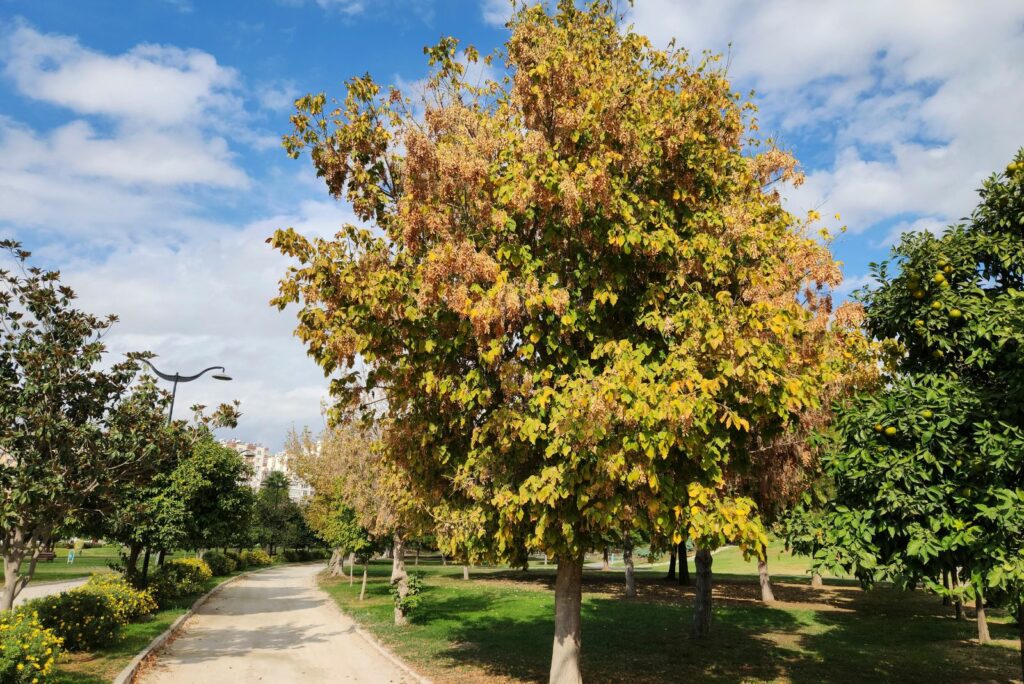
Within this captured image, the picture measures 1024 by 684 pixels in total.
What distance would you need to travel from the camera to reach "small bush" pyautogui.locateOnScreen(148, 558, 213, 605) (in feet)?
76.7

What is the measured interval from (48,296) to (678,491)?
11368 mm

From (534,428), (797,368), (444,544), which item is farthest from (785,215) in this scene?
(444,544)

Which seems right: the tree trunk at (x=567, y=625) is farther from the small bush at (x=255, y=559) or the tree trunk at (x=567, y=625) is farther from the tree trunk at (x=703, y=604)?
the small bush at (x=255, y=559)

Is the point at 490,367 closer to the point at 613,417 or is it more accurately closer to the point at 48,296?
the point at 613,417

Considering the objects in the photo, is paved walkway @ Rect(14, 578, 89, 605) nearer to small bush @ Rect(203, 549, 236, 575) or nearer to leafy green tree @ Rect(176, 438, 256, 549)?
leafy green tree @ Rect(176, 438, 256, 549)

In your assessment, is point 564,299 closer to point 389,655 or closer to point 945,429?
point 945,429

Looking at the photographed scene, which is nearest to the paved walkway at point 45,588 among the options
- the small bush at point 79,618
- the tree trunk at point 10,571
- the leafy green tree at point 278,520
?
the small bush at point 79,618

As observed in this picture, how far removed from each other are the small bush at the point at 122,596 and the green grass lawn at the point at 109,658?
370 mm

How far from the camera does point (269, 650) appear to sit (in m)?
15.7

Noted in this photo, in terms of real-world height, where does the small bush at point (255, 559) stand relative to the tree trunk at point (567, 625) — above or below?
below

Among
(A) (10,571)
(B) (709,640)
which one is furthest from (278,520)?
(A) (10,571)

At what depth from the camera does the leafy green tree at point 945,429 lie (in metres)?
7.43

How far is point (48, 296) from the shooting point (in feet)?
36.5

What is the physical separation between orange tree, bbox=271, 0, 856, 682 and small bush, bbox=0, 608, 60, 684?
6075mm
